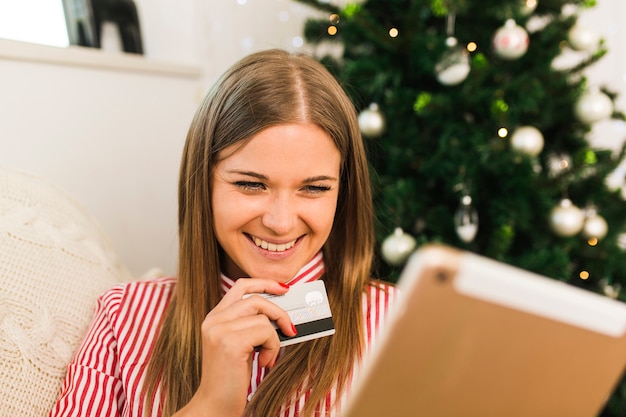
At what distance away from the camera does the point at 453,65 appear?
1.25 metres

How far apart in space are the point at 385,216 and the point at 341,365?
61 centimetres

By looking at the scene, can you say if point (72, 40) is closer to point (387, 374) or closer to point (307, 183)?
point (307, 183)

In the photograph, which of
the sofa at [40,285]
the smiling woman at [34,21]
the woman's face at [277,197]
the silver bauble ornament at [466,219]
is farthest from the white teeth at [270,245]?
the smiling woman at [34,21]

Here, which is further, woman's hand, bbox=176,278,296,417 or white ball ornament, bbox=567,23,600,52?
white ball ornament, bbox=567,23,600,52

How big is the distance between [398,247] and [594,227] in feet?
1.65

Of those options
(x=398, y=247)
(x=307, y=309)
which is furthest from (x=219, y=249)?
(x=398, y=247)

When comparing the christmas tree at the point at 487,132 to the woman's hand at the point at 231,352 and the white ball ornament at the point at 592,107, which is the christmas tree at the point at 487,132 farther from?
the woman's hand at the point at 231,352

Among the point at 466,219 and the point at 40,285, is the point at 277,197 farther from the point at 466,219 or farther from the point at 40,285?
the point at 466,219

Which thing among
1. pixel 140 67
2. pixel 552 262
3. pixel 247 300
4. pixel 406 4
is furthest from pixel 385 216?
pixel 140 67

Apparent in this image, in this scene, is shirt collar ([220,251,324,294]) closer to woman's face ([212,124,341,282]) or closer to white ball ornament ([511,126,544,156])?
woman's face ([212,124,341,282])

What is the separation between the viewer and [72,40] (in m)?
1.48

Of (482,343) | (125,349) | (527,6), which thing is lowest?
(125,349)

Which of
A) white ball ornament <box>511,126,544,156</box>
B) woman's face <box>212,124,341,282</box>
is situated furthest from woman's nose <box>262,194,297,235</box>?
white ball ornament <box>511,126,544,156</box>

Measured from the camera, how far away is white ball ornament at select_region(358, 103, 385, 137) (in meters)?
1.35
